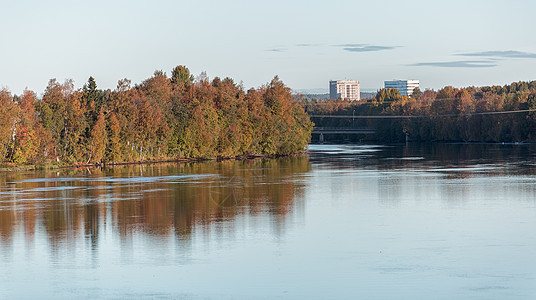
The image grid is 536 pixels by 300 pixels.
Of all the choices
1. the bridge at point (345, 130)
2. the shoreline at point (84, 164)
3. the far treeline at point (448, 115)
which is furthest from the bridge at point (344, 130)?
the shoreline at point (84, 164)

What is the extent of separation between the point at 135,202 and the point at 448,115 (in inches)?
4988

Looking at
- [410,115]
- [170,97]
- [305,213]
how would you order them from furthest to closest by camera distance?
1. [410,115]
2. [170,97]
3. [305,213]

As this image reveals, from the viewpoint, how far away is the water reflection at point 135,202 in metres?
28.4

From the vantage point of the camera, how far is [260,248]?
2391 centimetres

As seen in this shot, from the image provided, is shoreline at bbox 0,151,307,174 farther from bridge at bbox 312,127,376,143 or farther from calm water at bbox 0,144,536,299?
bridge at bbox 312,127,376,143

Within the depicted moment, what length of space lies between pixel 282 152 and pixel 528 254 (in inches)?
3035

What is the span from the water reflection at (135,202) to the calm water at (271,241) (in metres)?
0.10

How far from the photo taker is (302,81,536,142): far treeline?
449 ft

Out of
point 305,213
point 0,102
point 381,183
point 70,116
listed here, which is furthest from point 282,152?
point 305,213

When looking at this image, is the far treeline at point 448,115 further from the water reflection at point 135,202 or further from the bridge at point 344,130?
the water reflection at point 135,202

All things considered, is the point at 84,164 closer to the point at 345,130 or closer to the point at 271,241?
the point at 271,241

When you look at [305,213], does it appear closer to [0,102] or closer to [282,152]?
[0,102]

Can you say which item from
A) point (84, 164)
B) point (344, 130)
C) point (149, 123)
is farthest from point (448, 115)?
point (84, 164)

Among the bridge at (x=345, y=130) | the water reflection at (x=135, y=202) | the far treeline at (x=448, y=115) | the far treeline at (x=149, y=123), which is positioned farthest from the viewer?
the bridge at (x=345, y=130)
